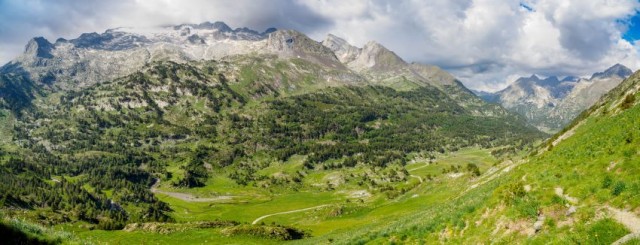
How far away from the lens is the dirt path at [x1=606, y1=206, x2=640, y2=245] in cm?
1791

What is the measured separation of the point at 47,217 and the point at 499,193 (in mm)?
112811

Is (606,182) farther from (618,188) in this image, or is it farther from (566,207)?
(566,207)

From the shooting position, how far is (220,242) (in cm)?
6391

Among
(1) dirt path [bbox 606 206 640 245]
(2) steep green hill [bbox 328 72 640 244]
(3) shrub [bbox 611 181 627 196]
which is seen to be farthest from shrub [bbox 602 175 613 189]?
(1) dirt path [bbox 606 206 640 245]

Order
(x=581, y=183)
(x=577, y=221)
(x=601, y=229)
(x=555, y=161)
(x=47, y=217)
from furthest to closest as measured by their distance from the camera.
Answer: (x=47, y=217) < (x=555, y=161) < (x=581, y=183) < (x=577, y=221) < (x=601, y=229)

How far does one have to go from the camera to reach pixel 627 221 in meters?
19.9

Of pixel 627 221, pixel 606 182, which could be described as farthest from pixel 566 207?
pixel 627 221

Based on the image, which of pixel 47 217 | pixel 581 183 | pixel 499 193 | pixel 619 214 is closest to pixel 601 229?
pixel 619 214

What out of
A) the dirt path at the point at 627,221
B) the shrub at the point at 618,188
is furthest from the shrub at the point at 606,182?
the dirt path at the point at 627,221

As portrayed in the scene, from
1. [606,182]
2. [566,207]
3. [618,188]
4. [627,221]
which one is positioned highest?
[606,182]

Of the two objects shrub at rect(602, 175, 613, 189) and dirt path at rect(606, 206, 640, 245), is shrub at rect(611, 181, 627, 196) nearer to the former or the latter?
shrub at rect(602, 175, 613, 189)

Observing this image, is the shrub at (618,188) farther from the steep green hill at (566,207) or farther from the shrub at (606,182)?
the shrub at (606,182)

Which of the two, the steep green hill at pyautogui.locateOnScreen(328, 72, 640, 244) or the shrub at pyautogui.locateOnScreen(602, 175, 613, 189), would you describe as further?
the shrub at pyautogui.locateOnScreen(602, 175, 613, 189)

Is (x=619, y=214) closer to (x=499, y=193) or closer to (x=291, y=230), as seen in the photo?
(x=499, y=193)
